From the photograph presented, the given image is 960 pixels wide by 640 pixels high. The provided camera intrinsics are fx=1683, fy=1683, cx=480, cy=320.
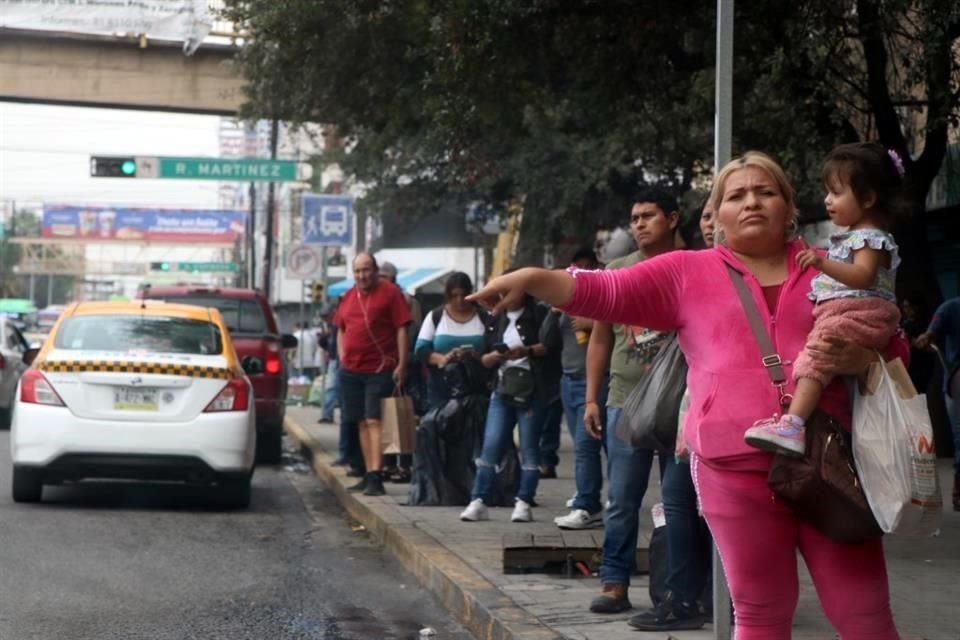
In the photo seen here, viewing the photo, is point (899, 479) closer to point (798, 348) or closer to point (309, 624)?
point (798, 348)

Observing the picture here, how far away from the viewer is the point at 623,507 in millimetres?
7238

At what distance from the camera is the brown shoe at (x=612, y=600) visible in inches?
283

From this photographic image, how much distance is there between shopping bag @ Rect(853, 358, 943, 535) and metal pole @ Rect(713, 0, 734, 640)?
1.50 meters

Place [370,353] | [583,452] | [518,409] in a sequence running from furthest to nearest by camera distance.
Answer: [370,353] → [518,409] → [583,452]

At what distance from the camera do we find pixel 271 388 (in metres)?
16.6

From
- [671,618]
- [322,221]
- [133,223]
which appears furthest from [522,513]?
[133,223]

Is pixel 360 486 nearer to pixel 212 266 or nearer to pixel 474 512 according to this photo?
pixel 474 512

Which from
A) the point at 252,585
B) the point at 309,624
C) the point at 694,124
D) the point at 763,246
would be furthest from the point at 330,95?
the point at 763,246

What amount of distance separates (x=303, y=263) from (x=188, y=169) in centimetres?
501

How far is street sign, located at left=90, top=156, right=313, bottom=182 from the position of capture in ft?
92.5

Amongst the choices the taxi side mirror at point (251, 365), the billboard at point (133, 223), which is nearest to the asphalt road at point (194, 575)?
the taxi side mirror at point (251, 365)

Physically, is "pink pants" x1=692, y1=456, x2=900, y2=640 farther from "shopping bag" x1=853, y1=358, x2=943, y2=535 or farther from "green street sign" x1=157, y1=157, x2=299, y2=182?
"green street sign" x1=157, y1=157, x2=299, y2=182

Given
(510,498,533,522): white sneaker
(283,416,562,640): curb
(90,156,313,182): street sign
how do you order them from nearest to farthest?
(283,416,562,640): curb → (510,498,533,522): white sneaker → (90,156,313,182): street sign

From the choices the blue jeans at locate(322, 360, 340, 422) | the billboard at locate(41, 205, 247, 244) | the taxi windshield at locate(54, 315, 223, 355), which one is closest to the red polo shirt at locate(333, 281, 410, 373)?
the taxi windshield at locate(54, 315, 223, 355)
